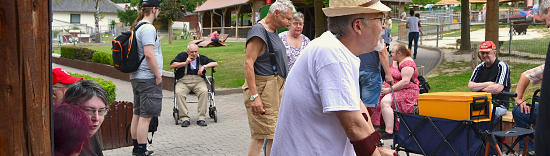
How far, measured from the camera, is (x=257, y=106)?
15.8 ft

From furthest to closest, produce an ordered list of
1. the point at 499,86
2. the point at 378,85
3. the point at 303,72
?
1. the point at 378,85
2. the point at 499,86
3. the point at 303,72

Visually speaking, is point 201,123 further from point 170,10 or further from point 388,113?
point 170,10

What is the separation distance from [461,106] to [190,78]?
16.4ft

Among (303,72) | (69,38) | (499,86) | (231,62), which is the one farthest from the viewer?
(69,38)

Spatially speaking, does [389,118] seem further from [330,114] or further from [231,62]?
[231,62]

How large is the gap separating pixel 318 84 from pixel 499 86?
4505 millimetres

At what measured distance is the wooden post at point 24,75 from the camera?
5.95ft

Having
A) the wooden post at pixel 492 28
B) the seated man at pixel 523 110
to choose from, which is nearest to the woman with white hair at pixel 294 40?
the seated man at pixel 523 110

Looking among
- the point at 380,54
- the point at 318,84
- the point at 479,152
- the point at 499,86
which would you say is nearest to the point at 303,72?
the point at 318,84

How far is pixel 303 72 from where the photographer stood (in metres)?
2.56

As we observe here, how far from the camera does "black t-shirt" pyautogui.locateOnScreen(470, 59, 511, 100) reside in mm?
6387

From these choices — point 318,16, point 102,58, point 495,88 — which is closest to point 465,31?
point 318,16

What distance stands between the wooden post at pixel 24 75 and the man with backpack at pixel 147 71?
152 inches

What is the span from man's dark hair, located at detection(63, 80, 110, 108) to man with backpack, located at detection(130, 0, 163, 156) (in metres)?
2.63
